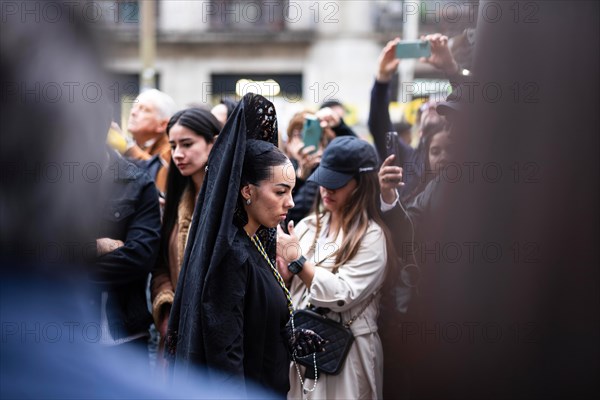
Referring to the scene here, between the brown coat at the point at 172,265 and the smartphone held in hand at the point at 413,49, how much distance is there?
59.2 inches

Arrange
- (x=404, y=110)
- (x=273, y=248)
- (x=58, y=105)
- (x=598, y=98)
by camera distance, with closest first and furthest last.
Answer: (x=58, y=105)
(x=598, y=98)
(x=273, y=248)
(x=404, y=110)

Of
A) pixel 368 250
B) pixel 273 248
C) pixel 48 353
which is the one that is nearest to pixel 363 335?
pixel 368 250

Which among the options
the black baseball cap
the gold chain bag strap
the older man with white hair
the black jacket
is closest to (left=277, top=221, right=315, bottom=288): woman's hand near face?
the gold chain bag strap

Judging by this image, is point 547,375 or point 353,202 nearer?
point 547,375

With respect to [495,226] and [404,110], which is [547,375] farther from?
[404,110]

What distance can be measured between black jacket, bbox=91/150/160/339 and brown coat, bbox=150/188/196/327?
7 centimetres

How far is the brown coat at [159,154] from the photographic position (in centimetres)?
557

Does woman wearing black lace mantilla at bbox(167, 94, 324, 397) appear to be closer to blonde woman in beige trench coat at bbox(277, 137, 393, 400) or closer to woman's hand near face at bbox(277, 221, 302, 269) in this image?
woman's hand near face at bbox(277, 221, 302, 269)

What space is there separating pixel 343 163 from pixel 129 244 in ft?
4.07

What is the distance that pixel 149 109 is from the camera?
19.1 feet

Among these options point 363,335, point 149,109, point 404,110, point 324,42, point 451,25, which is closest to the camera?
point 363,335

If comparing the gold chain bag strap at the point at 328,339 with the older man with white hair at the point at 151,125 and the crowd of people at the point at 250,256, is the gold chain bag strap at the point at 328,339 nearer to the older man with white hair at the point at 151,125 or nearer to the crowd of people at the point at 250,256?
the crowd of people at the point at 250,256

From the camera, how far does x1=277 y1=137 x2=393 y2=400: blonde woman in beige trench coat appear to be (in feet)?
14.0

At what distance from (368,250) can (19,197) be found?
9.88ft
